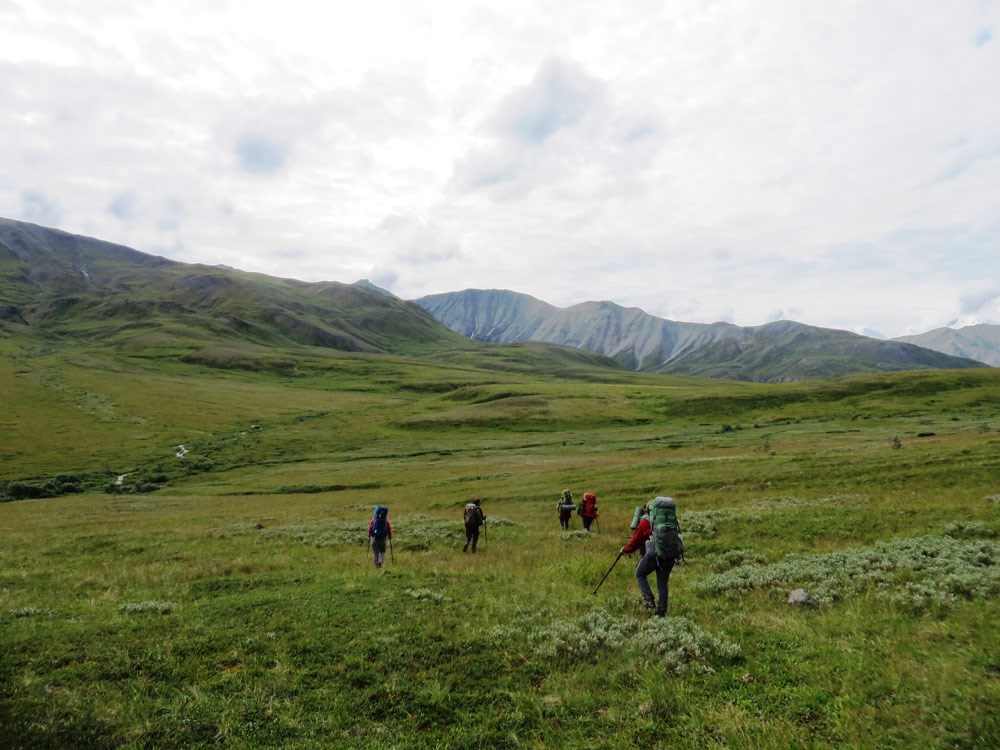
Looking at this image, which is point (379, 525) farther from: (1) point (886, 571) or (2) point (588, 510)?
(1) point (886, 571)

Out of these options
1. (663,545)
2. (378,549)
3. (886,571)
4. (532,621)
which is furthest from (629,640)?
(378,549)

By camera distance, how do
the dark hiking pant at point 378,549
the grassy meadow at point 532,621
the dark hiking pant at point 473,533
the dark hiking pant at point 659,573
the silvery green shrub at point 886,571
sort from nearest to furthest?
the grassy meadow at point 532,621, the silvery green shrub at point 886,571, the dark hiking pant at point 659,573, the dark hiking pant at point 378,549, the dark hiking pant at point 473,533

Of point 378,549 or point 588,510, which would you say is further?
point 588,510

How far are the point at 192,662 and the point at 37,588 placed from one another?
12428mm

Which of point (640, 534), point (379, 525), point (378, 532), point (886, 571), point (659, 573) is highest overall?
point (640, 534)

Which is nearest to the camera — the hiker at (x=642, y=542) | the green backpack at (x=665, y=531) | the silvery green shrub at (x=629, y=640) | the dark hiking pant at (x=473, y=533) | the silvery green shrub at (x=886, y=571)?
the silvery green shrub at (x=629, y=640)

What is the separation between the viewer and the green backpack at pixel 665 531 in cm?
1321

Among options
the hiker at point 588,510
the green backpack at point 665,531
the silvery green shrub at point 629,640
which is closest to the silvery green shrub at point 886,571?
the green backpack at point 665,531

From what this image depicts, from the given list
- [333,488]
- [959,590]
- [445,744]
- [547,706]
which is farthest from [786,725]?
[333,488]

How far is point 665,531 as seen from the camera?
13281 millimetres

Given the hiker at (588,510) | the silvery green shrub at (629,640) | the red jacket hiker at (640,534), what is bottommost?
the hiker at (588,510)

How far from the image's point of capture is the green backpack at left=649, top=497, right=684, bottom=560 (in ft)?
43.3

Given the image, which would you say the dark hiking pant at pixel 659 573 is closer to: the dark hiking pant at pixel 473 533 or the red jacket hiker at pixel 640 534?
the red jacket hiker at pixel 640 534

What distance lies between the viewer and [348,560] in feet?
74.5
